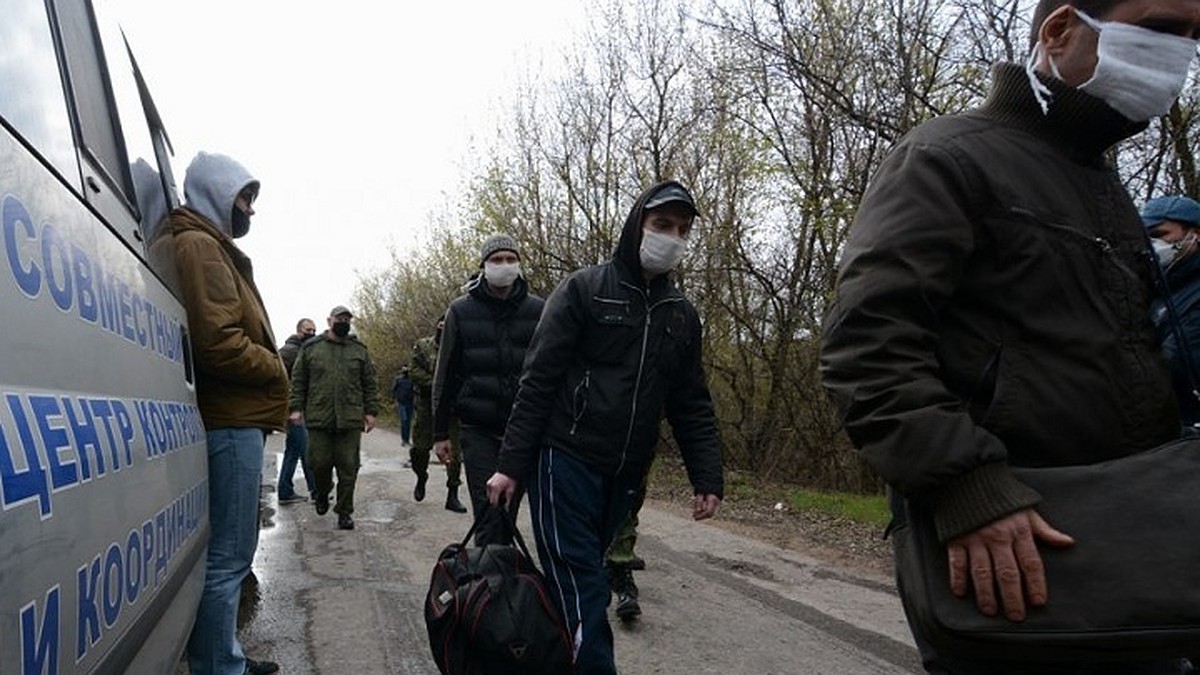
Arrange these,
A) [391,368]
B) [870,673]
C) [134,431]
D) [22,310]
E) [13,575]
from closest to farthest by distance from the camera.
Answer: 1. [13,575]
2. [22,310]
3. [134,431]
4. [870,673]
5. [391,368]

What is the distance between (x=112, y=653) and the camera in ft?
4.58

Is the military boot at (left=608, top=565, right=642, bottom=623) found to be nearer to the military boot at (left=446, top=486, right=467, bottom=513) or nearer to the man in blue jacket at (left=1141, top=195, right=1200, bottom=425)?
the man in blue jacket at (left=1141, top=195, right=1200, bottom=425)

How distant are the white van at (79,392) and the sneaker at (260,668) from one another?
59.4 inches

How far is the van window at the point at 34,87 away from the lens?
1256 millimetres

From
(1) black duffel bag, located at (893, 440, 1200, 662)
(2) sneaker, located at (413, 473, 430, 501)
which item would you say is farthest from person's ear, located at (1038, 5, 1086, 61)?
(2) sneaker, located at (413, 473, 430, 501)

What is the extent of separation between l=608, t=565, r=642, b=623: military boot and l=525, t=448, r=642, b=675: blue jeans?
5.09 ft

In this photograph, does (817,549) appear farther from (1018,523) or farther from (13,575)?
(13,575)

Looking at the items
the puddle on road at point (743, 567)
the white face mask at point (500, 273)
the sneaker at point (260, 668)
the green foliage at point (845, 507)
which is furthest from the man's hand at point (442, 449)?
the green foliage at point (845, 507)

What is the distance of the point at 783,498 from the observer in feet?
31.8

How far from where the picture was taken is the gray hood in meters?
3.08

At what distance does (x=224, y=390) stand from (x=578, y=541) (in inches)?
53.4

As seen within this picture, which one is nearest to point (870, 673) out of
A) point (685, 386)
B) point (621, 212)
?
point (685, 386)

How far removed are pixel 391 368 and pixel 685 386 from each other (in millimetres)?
37637

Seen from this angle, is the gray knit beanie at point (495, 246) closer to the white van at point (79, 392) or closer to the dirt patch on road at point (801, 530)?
the white van at point (79, 392)
